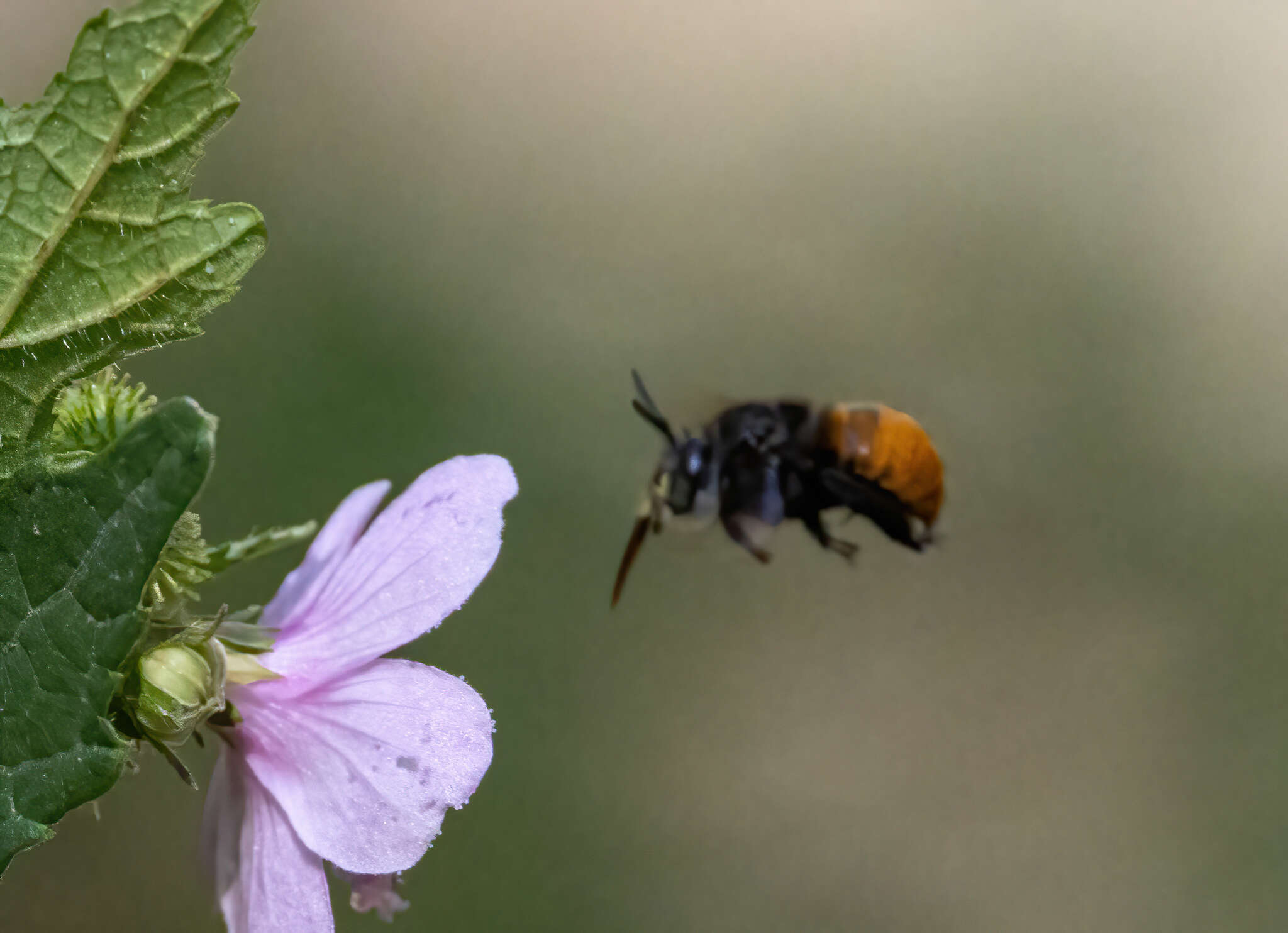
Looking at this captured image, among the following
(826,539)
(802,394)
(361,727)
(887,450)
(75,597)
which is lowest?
(802,394)

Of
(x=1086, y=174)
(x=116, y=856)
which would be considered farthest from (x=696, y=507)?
(x=1086, y=174)

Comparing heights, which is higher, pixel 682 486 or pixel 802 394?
pixel 682 486

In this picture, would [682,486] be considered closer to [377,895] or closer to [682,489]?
[682,489]

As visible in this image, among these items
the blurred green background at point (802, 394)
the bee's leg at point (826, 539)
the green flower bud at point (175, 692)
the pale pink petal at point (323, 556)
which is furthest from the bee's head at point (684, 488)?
the blurred green background at point (802, 394)

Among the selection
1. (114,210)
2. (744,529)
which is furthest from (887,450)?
(114,210)

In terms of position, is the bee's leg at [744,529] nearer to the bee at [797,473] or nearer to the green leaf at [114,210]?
the bee at [797,473]

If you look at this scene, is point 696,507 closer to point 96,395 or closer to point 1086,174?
point 96,395

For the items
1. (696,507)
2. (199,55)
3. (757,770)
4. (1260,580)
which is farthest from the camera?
(1260,580)
